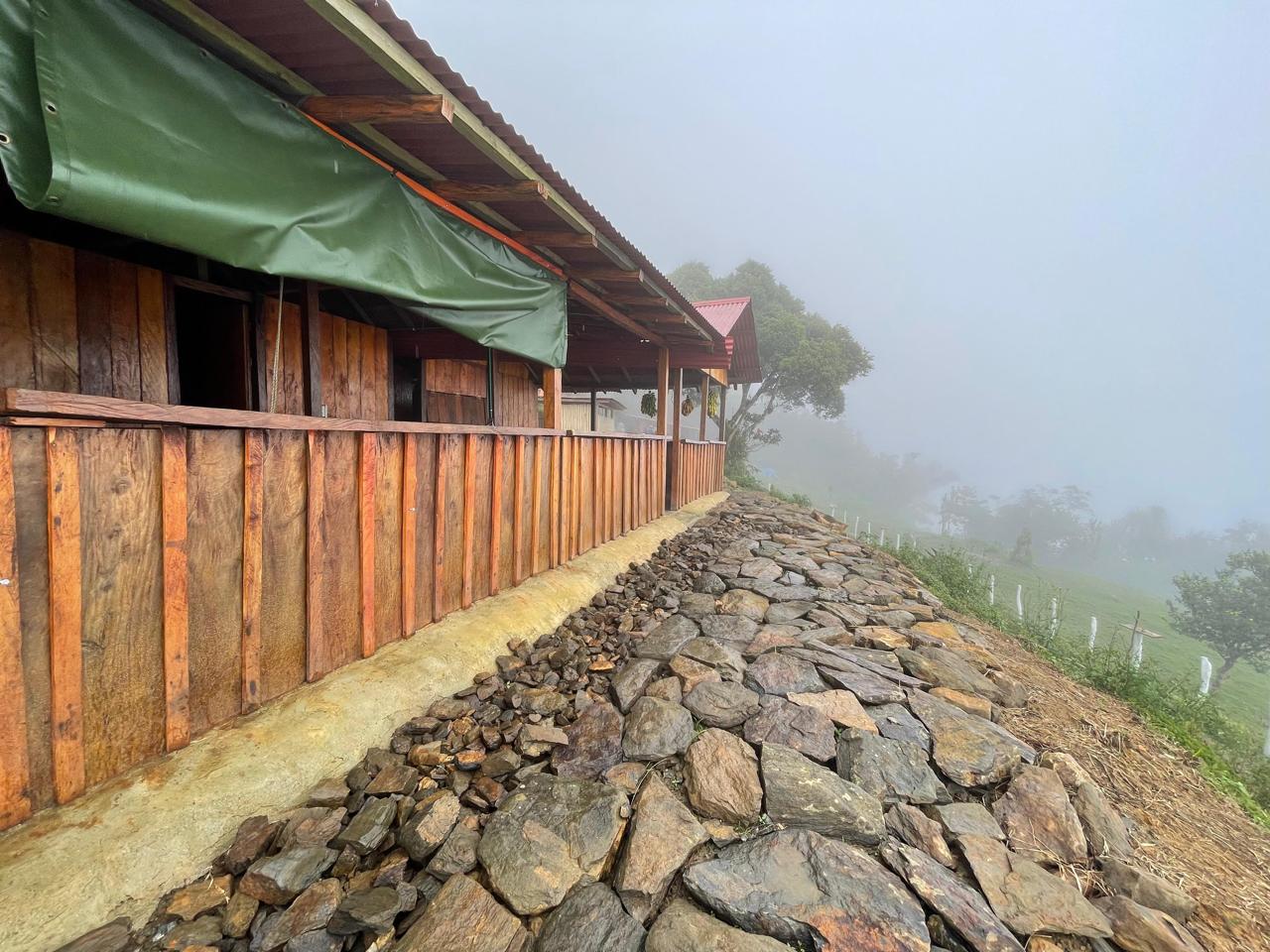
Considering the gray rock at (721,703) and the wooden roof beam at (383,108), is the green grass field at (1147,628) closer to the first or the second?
the gray rock at (721,703)

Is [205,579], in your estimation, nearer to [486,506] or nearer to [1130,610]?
[486,506]

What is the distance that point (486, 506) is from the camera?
11.1 ft

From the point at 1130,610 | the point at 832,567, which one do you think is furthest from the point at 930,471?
the point at 832,567

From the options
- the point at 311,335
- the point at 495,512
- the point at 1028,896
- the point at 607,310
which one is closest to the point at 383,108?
the point at 311,335

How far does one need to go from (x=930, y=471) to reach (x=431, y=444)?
125 metres

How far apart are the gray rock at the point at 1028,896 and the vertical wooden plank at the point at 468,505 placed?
273cm

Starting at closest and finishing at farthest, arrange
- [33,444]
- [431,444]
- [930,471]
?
1. [33,444]
2. [431,444]
3. [930,471]

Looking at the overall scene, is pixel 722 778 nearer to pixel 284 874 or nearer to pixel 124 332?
pixel 284 874

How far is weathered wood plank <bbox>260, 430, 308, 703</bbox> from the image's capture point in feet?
6.72

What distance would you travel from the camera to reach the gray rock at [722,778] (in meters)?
1.93

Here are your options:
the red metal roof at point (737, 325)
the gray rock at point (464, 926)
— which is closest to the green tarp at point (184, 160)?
the gray rock at point (464, 926)

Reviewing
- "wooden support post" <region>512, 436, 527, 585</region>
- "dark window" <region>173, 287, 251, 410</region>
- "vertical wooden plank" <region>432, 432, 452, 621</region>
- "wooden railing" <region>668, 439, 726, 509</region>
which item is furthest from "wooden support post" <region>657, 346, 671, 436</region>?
"dark window" <region>173, 287, 251, 410</region>

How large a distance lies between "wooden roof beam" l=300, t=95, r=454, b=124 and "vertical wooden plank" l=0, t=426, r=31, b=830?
1.94m

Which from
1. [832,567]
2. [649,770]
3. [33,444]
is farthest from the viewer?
[832,567]
